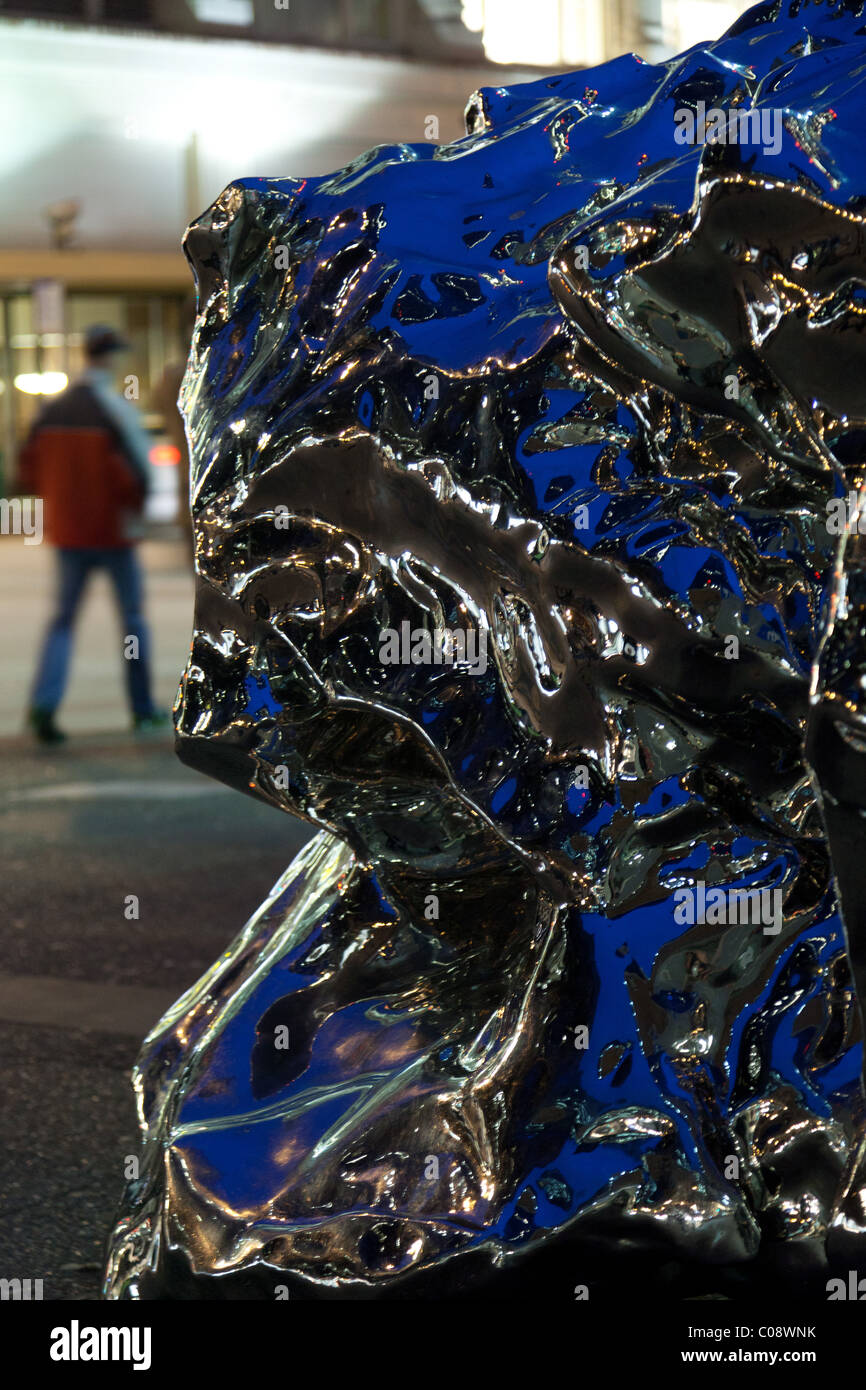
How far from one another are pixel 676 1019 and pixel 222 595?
0.55m

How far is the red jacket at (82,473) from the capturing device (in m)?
6.40

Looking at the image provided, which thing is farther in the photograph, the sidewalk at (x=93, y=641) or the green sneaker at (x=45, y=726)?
the sidewalk at (x=93, y=641)

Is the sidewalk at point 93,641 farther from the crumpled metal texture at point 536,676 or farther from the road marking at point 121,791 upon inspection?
the crumpled metal texture at point 536,676

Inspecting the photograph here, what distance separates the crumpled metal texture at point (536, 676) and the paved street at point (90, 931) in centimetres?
48

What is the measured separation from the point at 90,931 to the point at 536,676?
7.24 feet

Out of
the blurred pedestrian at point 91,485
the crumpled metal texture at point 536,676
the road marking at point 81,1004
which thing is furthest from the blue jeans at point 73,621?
the crumpled metal texture at point 536,676

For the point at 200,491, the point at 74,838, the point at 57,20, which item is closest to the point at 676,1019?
the point at 200,491

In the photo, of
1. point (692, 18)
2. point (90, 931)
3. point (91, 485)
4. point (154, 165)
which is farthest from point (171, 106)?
point (90, 931)

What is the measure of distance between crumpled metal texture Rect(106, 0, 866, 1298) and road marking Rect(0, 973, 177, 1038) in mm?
1138

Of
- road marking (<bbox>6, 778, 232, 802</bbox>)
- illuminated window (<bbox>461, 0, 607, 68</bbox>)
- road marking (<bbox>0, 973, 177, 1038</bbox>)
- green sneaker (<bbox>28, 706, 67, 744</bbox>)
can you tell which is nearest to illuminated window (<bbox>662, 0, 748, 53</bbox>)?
illuminated window (<bbox>461, 0, 607, 68</bbox>)

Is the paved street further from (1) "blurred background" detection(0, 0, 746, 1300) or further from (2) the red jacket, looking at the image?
(2) the red jacket

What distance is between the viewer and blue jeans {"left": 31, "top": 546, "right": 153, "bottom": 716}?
612cm

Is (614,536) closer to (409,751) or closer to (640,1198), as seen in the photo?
(409,751)

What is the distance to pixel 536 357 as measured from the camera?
1406 mm
